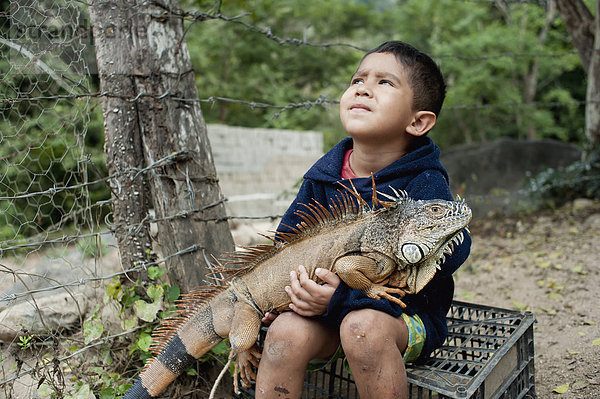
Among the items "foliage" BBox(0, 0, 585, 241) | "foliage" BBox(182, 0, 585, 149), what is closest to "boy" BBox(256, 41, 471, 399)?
"foliage" BBox(0, 0, 585, 241)

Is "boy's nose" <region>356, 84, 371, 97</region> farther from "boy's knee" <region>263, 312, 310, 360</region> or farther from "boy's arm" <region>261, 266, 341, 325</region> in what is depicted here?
"boy's knee" <region>263, 312, 310, 360</region>

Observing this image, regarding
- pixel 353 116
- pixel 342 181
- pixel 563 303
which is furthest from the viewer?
pixel 563 303

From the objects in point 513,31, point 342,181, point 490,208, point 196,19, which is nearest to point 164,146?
point 196,19

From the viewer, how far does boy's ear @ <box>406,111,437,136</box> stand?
2.24 m

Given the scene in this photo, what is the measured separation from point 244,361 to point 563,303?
108 inches

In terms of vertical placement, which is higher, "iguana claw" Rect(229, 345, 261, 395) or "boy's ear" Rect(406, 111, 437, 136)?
"boy's ear" Rect(406, 111, 437, 136)

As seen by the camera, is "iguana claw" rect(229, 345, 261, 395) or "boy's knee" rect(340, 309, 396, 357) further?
"iguana claw" rect(229, 345, 261, 395)

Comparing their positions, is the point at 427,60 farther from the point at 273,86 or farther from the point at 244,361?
the point at 273,86

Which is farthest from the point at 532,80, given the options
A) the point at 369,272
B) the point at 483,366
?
the point at 369,272

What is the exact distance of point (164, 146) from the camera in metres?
2.59

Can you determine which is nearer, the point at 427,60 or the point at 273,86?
the point at 427,60

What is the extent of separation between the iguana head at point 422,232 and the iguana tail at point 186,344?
0.81 meters

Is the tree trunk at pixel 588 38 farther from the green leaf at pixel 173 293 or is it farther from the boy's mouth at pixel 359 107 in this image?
the green leaf at pixel 173 293

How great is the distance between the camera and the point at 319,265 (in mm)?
2090
